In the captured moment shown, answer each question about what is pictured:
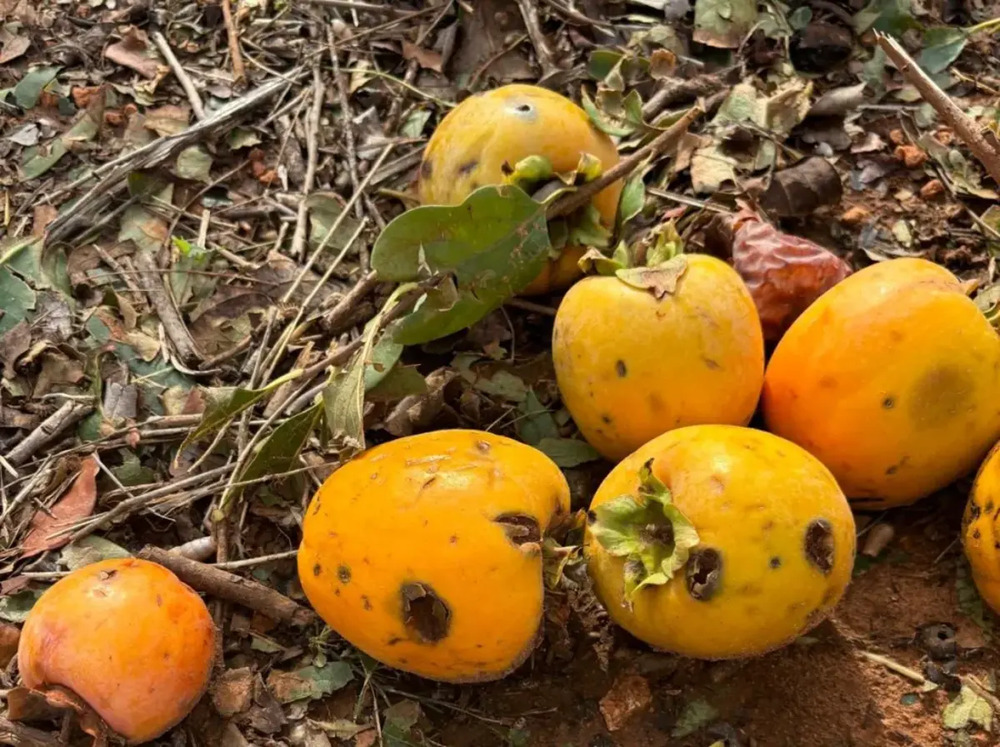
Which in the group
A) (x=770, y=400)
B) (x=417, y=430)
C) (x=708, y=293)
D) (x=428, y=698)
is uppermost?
(x=708, y=293)

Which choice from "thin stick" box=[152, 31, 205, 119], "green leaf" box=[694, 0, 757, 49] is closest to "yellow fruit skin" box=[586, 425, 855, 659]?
"green leaf" box=[694, 0, 757, 49]

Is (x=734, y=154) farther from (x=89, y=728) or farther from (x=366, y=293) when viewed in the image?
(x=89, y=728)

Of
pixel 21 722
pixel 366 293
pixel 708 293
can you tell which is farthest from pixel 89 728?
pixel 708 293

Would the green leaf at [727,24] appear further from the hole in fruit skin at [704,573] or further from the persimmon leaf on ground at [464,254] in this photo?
the hole in fruit skin at [704,573]

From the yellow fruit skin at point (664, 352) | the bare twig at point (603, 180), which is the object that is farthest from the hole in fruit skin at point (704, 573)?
the bare twig at point (603, 180)

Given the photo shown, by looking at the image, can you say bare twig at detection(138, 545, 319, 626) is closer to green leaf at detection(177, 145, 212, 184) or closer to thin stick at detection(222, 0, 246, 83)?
green leaf at detection(177, 145, 212, 184)

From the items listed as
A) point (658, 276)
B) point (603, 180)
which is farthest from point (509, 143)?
point (658, 276)

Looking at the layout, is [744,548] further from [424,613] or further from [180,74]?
[180,74]
